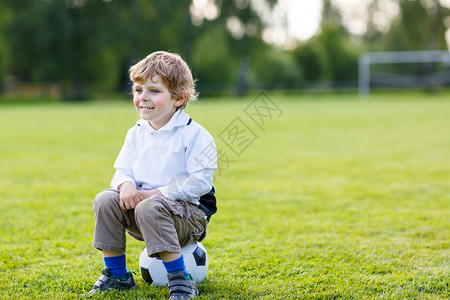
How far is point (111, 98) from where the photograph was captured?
42.7 metres

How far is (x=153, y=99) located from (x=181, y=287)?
94 centimetres

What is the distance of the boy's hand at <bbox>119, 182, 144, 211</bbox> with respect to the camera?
2.49 metres

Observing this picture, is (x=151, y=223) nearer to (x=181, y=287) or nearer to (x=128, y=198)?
(x=128, y=198)

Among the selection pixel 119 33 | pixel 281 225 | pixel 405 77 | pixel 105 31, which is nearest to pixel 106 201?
pixel 281 225

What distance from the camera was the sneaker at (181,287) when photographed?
243 centimetres

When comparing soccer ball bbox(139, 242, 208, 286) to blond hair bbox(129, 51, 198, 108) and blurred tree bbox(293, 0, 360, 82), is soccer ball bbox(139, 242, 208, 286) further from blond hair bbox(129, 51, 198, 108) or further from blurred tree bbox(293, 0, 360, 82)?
blurred tree bbox(293, 0, 360, 82)

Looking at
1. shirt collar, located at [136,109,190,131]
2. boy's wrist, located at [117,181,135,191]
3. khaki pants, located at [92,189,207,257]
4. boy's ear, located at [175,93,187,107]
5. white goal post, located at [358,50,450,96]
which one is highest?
boy's ear, located at [175,93,187,107]

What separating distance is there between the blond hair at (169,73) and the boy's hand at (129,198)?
53 cm

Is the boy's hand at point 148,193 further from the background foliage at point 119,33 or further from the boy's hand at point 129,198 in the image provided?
the background foliage at point 119,33

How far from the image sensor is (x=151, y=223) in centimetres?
241

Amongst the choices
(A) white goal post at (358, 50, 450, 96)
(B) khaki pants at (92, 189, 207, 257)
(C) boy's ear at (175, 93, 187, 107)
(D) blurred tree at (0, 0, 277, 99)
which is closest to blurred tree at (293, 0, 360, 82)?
(A) white goal post at (358, 50, 450, 96)

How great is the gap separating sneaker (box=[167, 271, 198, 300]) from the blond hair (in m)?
0.90

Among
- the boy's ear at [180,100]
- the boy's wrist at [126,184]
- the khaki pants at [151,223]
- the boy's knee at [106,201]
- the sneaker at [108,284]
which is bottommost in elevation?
the sneaker at [108,284]

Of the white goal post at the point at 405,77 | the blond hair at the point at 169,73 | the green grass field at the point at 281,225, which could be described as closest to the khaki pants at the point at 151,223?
the green grass field at the point at 281,225
